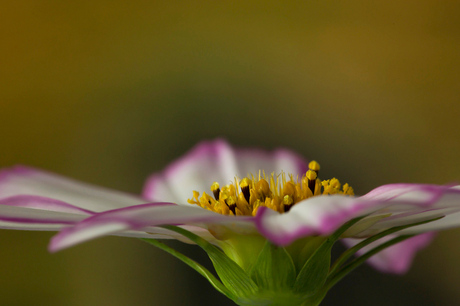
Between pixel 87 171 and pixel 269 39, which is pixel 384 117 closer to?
pixel 269 39

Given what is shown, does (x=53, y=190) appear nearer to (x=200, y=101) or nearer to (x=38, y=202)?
(x=38, y=202)

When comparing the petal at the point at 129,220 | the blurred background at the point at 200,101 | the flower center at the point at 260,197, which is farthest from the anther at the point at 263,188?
the blurred background at the point at 200,101

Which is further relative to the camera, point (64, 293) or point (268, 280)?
point (64, 293)

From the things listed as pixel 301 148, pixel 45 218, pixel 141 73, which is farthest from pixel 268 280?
pixel 141 73

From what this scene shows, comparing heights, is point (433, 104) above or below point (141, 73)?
below

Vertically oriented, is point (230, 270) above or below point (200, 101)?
below

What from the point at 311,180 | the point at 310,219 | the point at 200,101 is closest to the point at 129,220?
the point at 310,219
